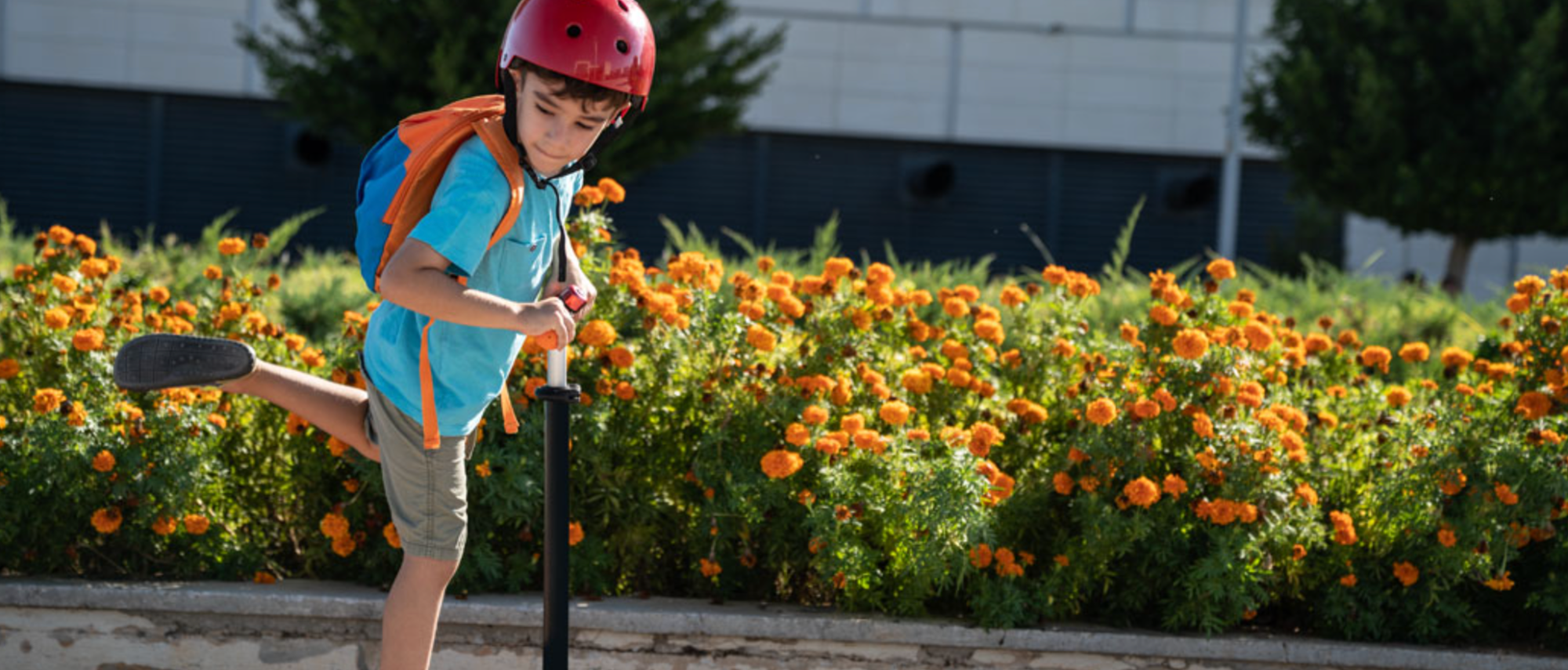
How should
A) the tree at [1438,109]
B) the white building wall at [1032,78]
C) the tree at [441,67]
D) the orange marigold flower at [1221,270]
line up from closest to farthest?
the orange marigold flower at [1221,270], the tree at [441,67], the tree at [1438,109], the white building wall at [1032,78]

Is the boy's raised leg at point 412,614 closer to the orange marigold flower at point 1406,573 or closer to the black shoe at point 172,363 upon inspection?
the black shoe at point 172,363

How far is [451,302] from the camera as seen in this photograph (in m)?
2.25

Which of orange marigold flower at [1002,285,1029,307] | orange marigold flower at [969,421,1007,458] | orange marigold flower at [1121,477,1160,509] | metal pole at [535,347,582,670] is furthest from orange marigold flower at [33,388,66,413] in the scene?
orange marigold flower at [1121,477,1160,509]

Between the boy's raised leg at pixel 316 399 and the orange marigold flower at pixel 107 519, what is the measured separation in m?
0.89

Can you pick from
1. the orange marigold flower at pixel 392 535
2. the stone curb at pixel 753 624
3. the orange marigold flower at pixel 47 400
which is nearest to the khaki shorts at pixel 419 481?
the stone curb at pixel 753 624

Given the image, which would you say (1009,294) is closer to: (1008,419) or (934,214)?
(1008,419)

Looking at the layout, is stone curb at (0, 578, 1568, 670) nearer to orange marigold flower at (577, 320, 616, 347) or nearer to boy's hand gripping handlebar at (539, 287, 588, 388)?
orange marigold flower at (577, 320, 616, 347)

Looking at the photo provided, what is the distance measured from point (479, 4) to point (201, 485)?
22.9 feet

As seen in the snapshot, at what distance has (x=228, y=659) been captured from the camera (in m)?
3.22

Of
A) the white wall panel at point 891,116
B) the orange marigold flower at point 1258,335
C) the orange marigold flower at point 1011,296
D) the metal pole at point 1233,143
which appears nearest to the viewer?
the orange marigold flower at point 1258,335

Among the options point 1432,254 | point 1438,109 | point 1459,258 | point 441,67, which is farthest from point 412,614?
point 1432,254

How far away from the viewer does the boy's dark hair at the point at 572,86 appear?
2.34 m

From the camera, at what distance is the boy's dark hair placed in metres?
2.34

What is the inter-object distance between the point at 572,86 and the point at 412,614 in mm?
1025
